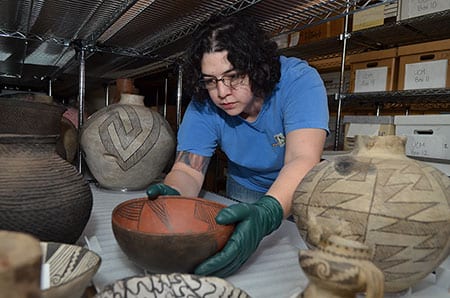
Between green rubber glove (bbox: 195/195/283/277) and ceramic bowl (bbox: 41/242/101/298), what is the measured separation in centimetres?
15

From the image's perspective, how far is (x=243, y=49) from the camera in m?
0.91

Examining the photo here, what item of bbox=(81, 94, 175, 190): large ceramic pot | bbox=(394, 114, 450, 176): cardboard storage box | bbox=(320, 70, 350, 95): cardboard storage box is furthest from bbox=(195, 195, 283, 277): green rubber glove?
bbox=(320, 70, 350, 95): cardboard storage box

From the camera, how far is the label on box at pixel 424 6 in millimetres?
1326

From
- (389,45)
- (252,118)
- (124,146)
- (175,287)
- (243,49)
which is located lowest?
(175,287)

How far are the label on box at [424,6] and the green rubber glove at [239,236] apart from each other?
3.77ft

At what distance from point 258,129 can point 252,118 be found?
35 millimetres

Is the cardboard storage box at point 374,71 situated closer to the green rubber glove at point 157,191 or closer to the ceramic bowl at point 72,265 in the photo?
the green rubber glove at point 157,191

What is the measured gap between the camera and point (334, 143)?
186 centimetres

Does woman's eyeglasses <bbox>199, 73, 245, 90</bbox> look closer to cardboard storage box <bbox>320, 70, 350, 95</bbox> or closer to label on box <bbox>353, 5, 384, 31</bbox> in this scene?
label on box <bbox>353, 5, 384, 31</bbox>

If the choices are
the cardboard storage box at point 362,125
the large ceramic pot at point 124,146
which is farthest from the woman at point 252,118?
the cardboard storage box at point 362,125

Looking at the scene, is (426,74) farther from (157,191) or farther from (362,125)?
(157,191)

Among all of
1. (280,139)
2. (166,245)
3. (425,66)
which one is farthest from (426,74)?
(166,245)

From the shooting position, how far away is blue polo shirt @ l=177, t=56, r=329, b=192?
0.94 meters

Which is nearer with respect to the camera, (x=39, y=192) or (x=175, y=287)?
(x=175, y=287)
